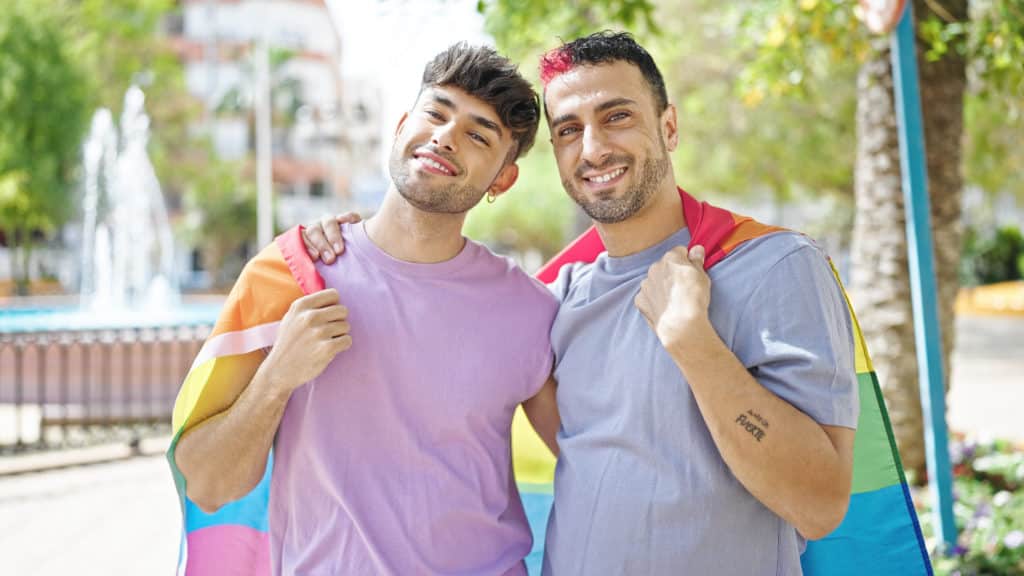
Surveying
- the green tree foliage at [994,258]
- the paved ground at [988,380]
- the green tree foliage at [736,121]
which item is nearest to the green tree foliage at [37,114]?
the green tree foliage at [736,121]

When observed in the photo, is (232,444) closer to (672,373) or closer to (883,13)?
(672,373)

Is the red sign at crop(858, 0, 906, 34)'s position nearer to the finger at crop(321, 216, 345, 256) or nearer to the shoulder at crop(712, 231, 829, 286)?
the shoulder at crop(712, 231, 829, 286)

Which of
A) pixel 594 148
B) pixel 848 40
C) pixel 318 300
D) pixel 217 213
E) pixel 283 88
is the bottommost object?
pixel 217 213

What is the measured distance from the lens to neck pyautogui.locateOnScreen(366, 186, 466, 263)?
230cm

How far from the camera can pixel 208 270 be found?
39.9m

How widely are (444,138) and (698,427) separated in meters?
0.91

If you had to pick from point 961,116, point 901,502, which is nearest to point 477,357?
point 901,502

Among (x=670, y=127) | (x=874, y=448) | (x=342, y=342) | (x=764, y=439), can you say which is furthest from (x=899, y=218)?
(x=342, y=342)

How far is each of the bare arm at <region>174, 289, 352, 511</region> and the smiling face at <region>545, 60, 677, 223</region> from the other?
2.11 ft

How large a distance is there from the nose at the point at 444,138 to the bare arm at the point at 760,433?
694 mm

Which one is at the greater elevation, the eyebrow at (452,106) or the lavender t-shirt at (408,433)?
the eyebrow at (452,106)

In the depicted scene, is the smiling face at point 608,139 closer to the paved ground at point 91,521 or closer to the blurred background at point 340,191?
the blurred background at point 340,191

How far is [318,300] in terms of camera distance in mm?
2105

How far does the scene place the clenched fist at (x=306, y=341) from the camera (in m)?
2.04
